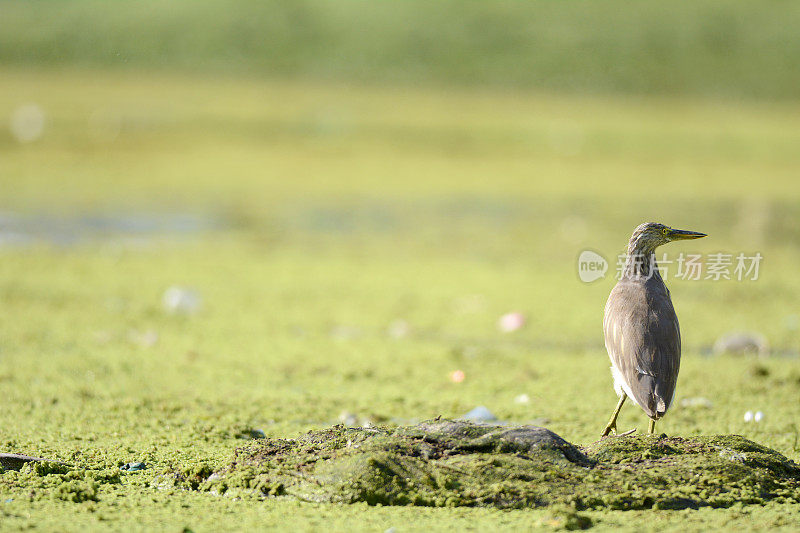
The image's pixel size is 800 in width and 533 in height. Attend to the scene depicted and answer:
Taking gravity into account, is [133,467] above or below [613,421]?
below

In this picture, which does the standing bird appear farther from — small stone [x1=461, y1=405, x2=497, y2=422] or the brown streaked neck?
small stone [x1=461, y1=405, x2=497, y2=422]

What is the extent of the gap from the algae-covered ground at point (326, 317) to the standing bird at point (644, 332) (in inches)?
7.0

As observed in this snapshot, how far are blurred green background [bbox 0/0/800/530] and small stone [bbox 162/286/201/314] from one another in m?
0.02

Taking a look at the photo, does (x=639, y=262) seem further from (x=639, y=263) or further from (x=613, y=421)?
(x=613, y=421)

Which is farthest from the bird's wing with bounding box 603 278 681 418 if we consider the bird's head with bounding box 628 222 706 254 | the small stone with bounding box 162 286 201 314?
the small stone with bounding box 162 286 201 314

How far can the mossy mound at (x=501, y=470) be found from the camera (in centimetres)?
303

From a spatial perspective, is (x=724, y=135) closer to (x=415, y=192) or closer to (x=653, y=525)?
(x=415, y=192)

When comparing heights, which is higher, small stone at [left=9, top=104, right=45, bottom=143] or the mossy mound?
small stone at [left=9, top=104, right=45, bottom=143]

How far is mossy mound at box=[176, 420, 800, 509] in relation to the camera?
9.93 feet

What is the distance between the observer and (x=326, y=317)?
6.75 metres

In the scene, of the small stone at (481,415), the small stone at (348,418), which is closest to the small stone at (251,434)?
the small stone at (348,418)

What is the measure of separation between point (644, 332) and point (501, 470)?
795 mm

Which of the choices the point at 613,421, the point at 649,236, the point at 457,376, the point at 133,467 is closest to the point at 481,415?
the point at 613,421

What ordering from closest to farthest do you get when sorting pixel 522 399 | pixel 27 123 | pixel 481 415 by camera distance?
pixel 481 415, pixel 522 399, pixel 27 123
